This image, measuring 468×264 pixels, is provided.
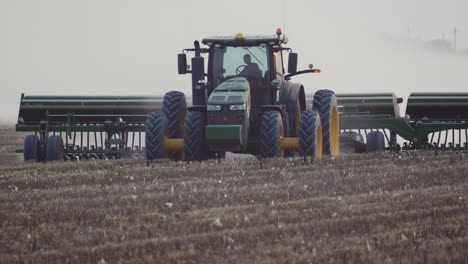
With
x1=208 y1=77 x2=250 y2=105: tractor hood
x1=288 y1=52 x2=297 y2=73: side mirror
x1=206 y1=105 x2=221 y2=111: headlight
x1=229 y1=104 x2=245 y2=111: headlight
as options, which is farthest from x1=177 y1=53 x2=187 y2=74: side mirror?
x1=288 y1=52 x2=297 y2=73: side mirror

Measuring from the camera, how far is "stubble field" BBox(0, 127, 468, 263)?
359 inches

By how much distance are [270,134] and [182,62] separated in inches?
90.0

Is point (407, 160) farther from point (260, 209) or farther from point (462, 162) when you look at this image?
point (260, 209)

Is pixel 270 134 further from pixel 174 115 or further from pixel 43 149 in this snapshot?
pixel 43 149

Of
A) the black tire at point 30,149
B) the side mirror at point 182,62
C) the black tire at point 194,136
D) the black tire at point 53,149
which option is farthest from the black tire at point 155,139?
the black tire at point 30,149

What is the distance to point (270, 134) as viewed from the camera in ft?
57.0

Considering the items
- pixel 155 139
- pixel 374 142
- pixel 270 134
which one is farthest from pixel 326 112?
pixel 374 142

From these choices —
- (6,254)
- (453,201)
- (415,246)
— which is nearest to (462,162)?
(453,201)

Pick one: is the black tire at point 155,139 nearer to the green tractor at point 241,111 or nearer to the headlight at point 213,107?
the green tractor at point 241,111

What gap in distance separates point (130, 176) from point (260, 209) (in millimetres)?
4405

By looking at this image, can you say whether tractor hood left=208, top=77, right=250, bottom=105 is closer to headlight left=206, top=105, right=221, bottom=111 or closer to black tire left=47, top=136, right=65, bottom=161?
headlight left=206, top=105, right=221, bottom=111

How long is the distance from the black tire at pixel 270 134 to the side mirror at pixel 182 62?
191 cm

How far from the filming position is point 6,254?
9352 millimetres

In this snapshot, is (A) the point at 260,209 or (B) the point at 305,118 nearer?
(A) the point at 260,209
